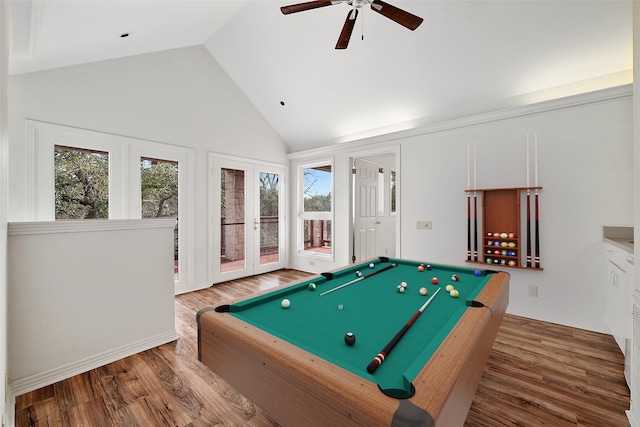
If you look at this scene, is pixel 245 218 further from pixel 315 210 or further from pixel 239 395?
pixel 239 395

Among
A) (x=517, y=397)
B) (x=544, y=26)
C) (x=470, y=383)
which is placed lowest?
(x=517, y=397)

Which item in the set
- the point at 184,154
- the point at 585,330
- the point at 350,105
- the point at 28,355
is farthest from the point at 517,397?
the point at 184,154

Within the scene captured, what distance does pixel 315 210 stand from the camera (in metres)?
5.26

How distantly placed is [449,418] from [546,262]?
300 cm

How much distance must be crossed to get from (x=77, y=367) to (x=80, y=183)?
201cm

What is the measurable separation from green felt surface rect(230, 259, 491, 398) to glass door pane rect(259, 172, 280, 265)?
321 cm

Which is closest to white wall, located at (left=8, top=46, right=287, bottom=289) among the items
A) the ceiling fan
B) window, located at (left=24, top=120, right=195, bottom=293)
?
window, located at (left=24, top=120, right=195, bottom=293)

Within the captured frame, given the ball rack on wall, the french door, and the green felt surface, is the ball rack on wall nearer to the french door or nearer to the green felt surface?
the green felt surface

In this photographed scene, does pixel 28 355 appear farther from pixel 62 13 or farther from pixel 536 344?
pixel 536 344

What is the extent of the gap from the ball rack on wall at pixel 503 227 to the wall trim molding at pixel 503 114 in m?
0.31

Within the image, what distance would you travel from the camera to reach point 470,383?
3.26 feet

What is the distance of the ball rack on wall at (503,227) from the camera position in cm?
299

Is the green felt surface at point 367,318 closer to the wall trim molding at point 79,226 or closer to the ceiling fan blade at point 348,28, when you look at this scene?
the wall trim molding at point 79,226

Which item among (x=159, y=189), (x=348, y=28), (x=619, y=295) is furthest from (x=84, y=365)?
(x=619, y=295)
